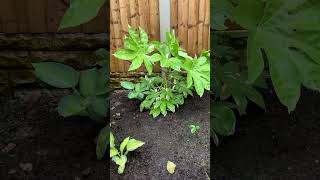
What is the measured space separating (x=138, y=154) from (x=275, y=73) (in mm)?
898

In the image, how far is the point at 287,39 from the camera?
1286 millimetres

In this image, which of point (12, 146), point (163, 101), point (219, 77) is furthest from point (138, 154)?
point (12, 146)

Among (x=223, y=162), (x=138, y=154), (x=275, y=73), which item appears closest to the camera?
(x=275, y=73)

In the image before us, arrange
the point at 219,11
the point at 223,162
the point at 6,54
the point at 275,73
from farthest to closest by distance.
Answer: the point at 6,54, the point at 223,162, the point at 219,11, the point at 275,73

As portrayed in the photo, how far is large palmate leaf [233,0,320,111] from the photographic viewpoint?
3.86 feet

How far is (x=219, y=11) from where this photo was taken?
174cm

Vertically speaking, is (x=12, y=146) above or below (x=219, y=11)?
below

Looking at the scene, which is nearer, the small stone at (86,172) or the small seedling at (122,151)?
the small seedling at (122,151)

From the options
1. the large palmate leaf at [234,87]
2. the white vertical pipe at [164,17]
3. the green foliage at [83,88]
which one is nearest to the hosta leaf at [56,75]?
the green foliage at [83,88]

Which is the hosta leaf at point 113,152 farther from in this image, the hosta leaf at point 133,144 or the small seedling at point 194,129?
the small seedling at point 194,129

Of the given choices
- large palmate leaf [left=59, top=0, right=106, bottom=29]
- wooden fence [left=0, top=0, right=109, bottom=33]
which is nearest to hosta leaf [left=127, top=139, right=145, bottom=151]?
wooden fence [left=0, top=0, right=109, bottom=33]

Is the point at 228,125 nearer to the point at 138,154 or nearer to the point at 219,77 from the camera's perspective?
the point at 219,77

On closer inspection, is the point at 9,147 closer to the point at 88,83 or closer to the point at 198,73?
the point at 88,83

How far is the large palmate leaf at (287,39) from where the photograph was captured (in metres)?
1.18
